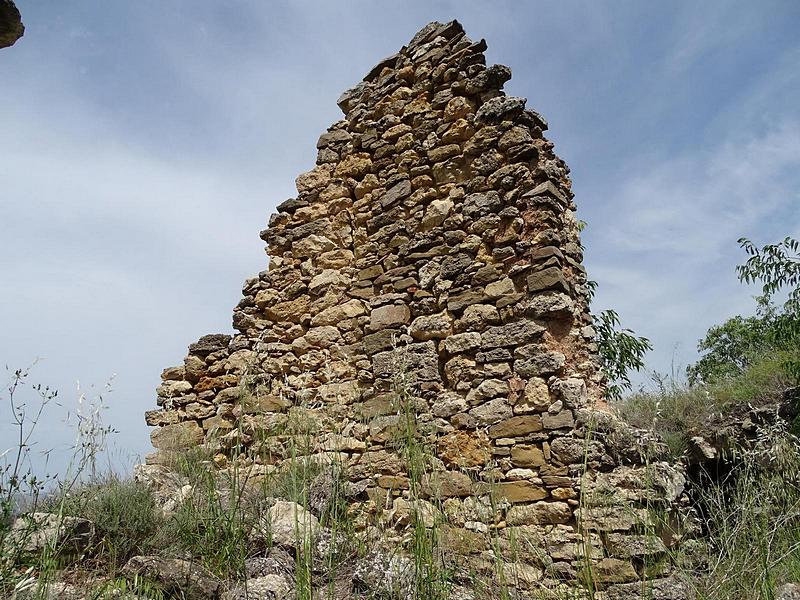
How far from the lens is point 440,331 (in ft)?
15.6

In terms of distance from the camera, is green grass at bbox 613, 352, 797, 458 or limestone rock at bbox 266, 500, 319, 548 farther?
green grass at bbox 613, 352, 797, 458

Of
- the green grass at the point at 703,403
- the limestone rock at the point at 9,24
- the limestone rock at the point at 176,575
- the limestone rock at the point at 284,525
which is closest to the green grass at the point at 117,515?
the limestone rock at the point at 176,575

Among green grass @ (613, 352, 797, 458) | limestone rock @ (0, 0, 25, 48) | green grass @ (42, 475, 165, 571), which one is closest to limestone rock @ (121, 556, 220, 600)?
green grass @ (42, 475, 165, 571)

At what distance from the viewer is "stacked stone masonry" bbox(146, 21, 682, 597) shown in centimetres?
386

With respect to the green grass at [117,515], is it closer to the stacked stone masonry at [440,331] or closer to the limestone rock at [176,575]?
the limestone rock at [176,575]

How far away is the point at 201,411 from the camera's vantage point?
563cm

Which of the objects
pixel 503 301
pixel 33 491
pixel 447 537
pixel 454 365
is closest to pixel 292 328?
pixel 454 365

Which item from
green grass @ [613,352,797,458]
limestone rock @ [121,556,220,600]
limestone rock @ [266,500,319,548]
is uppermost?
green grass @ [613,352,797,458]

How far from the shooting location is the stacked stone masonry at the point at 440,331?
12.7 feet

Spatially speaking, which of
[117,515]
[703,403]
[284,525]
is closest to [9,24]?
[117,515]

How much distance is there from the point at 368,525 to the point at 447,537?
2.41 ft

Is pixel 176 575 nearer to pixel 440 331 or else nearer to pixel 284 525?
pixel 284 525

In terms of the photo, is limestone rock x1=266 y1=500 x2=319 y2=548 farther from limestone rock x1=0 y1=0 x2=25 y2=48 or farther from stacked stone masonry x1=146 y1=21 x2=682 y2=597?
limestone rock x1=0 y1=0 x2=25 y2=48

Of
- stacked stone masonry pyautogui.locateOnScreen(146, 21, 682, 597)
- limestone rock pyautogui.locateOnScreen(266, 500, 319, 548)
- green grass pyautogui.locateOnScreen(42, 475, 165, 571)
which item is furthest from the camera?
stacked stone masonry pyautogui.locateOnScreen(146, 21, 682, 597)
